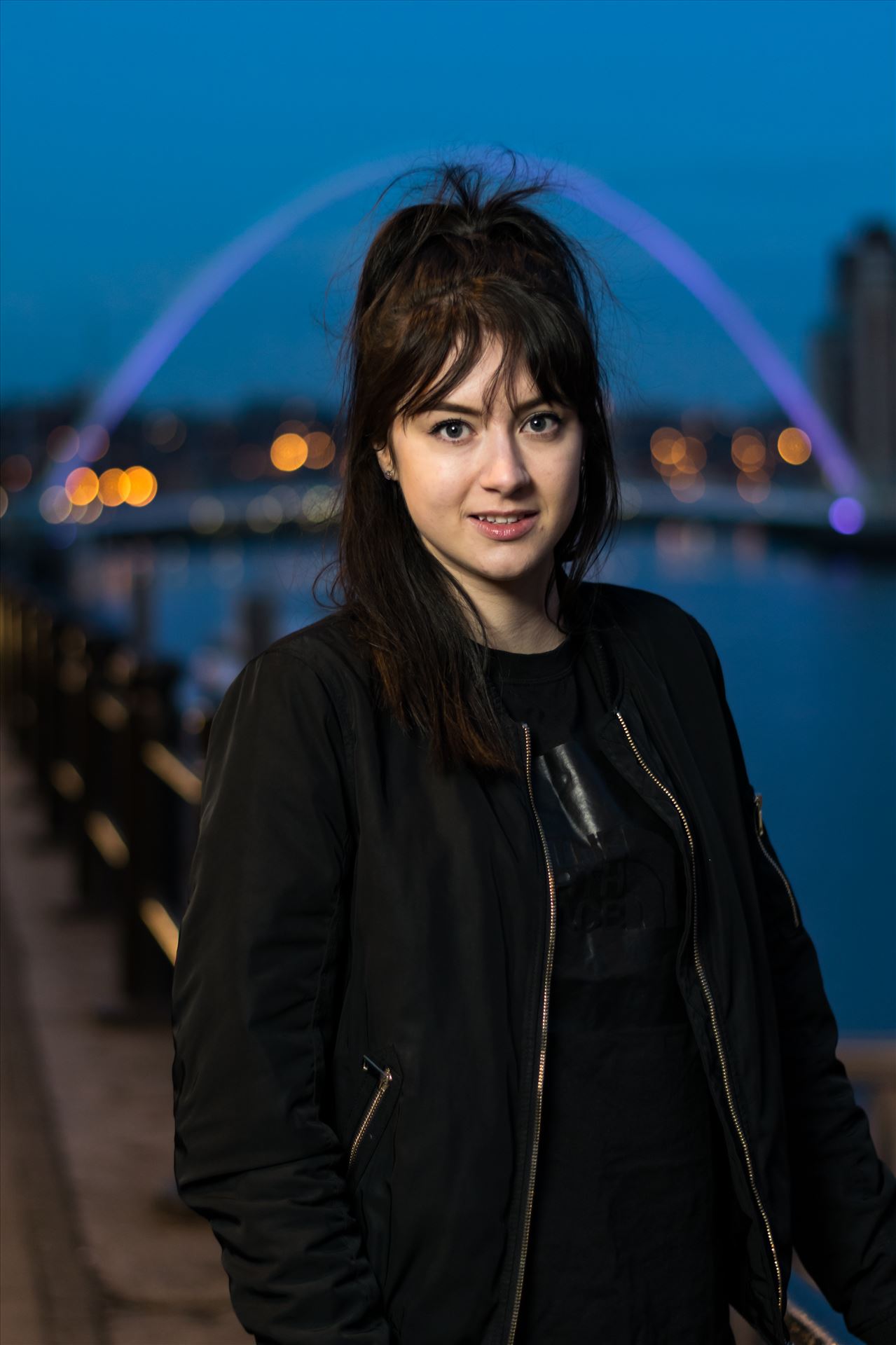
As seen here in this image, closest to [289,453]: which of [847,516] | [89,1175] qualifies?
[847,516]

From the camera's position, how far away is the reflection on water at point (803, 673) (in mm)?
17312

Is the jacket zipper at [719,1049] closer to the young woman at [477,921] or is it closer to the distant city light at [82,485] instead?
the young woman at [477,921]

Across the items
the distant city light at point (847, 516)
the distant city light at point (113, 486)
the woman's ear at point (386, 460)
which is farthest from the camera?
the distant city light at point (113, 486)

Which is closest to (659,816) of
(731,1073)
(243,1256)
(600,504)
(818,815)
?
(731,1073)

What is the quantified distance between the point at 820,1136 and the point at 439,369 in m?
0.76

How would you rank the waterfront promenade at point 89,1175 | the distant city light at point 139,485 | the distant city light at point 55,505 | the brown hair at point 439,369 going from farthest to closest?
the distant city light at point 139,485 → the distant city light at point 55,505 → the waterfront promenade at point 89,1175 → the brown hair at point 439,369

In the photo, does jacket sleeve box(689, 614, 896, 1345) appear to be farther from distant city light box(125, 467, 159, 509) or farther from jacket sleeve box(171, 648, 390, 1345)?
distant city light box(125, 467, 159, 509)

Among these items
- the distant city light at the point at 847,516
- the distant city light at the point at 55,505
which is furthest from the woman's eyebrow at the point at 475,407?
the distant city light at the point at 847,516

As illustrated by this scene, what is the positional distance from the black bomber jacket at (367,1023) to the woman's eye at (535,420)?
18 centimetres

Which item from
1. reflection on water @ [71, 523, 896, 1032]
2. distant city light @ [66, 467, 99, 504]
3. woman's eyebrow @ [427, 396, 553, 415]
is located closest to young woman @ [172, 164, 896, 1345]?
woman's eyebrow @ [427, 396, 553, 415]

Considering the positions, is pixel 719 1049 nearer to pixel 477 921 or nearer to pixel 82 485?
pixel 477 921

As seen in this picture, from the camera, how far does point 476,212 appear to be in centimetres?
143

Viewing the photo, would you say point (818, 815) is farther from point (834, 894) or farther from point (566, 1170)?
point (566, 1170)

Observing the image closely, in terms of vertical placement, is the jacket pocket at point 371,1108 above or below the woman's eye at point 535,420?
below
